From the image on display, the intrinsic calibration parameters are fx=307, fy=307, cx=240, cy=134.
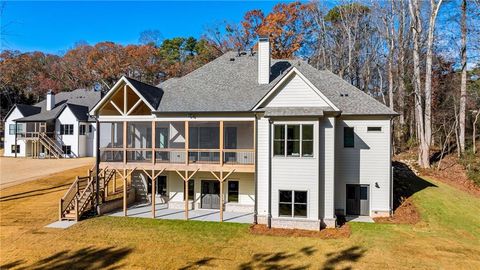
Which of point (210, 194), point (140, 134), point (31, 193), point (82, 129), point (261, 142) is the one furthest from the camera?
point (82, 129)

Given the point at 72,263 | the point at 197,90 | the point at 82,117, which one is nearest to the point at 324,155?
the point at 197,90

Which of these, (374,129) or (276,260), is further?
(374,129)

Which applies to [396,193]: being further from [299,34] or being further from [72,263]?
[299,34]

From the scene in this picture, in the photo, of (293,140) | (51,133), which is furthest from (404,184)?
(51,133)

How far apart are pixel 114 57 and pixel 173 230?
4690cm

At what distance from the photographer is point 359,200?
56.5 feet

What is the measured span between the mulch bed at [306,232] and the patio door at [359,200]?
7.65 ft

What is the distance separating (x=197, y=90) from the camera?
1917 centimetres

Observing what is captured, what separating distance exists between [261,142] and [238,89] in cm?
418

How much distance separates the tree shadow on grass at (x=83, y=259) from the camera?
37.8 feet

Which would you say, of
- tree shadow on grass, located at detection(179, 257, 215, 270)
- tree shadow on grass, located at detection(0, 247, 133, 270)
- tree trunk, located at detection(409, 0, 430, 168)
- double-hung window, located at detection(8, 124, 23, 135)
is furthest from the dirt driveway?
tree trunk, located at detection(409, 0, 430, 168)

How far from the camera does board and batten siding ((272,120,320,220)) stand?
15.0m

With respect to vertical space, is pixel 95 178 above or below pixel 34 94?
below

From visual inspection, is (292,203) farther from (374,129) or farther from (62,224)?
(62,224)
